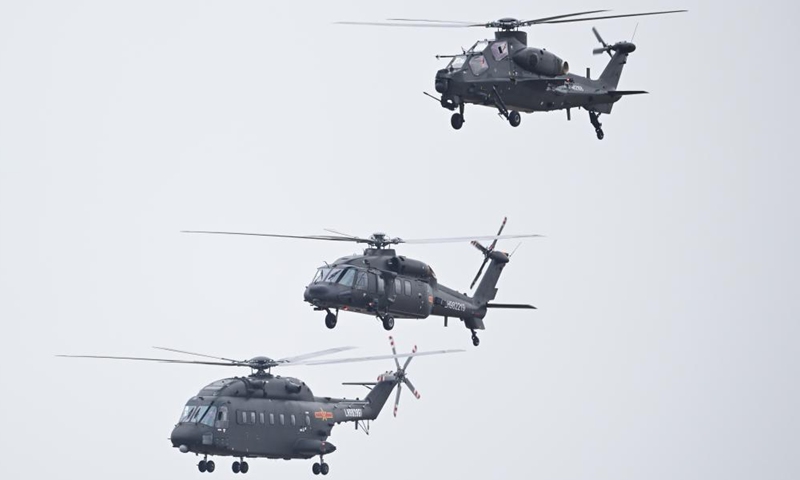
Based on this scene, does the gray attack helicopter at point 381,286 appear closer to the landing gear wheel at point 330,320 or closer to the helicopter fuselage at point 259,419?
the landing gear wheel at point 330,320

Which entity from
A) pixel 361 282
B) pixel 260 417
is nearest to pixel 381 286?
pixel 361 282

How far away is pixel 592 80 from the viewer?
65.8 meters

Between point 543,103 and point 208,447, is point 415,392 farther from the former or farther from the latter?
point 543,103

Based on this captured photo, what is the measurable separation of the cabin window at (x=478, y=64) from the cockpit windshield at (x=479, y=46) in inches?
12.8

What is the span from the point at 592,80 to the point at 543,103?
382cm

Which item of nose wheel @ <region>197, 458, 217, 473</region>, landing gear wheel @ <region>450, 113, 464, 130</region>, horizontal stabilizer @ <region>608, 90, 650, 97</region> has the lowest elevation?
nose wheel @ <region>197, 458, 217, 473</region>

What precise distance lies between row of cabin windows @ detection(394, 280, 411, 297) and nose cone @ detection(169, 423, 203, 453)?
8038 mm

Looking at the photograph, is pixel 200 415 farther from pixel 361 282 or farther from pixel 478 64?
pixel 478 64

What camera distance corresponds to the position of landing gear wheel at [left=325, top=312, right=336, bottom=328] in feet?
212

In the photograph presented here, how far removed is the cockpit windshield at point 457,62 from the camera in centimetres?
6066

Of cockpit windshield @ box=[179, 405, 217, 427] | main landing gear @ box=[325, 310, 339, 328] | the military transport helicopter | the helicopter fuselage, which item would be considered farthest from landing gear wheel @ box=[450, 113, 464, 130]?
cockpit windshield @ box=[179, 405, 217, 427]

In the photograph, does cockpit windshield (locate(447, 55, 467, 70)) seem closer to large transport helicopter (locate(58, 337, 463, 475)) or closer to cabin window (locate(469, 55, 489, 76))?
cabin window (locate(469, 55, 489, 76))

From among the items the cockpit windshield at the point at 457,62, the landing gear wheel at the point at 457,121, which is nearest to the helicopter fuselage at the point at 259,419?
the landing gear wheel at the point at 457,121

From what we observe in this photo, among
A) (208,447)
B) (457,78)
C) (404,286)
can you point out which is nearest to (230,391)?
(208,447)
